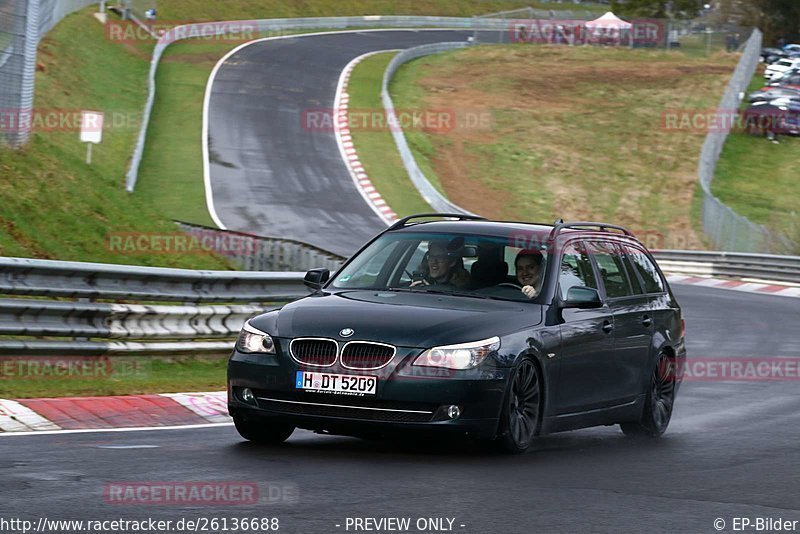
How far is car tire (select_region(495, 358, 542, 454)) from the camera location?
9.00 meters

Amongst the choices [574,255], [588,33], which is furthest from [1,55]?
[588,33]

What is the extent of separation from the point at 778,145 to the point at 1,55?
45.7 meters

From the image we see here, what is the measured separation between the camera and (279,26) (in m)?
71.5

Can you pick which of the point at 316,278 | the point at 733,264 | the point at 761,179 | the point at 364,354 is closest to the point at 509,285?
the point at 316,278

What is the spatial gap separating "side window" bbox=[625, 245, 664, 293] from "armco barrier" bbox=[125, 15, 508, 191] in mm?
25665

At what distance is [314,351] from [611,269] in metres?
3.12

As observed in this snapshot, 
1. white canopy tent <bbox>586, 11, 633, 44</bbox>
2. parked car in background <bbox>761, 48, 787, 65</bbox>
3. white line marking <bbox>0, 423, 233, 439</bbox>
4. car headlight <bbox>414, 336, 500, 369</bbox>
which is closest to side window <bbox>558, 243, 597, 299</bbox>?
car headlight <bbox>414, 336, 500, 369</bbox>

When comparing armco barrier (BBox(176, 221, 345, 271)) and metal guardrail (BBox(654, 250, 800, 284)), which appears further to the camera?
metal guardrail (BBox(654, 250, 800, 284))

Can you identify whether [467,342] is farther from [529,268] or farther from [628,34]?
[628,34]

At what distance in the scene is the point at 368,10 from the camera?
297 feet

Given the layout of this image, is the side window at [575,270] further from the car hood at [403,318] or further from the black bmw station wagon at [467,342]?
the car hood at [403,318]

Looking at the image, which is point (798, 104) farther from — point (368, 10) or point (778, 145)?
point (368, 10)

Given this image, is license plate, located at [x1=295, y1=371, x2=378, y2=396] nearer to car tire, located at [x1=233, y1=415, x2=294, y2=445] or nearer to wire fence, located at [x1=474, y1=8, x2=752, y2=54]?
car tire, located at [x1=233, y1=415, x2=294, y2=445]

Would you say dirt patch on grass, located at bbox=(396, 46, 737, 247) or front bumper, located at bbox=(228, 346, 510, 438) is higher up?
front bumper, located at bbox=(228, 346, 510, 438)
